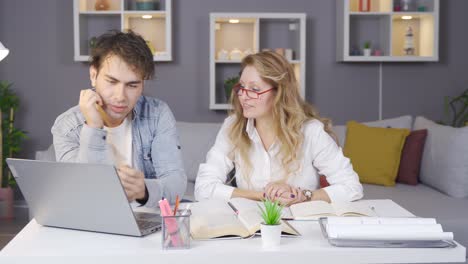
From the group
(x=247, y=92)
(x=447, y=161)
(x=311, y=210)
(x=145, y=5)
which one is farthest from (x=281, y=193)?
(x=145, y=5)

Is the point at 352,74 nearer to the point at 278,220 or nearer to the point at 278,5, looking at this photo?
the point at 278,5

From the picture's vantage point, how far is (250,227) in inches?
67.4

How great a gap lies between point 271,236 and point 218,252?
13cm

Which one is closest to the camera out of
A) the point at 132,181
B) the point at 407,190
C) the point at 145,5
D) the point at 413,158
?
the point at 132,181

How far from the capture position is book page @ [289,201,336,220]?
76.5 inches

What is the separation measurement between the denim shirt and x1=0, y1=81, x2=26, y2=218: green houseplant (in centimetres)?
285

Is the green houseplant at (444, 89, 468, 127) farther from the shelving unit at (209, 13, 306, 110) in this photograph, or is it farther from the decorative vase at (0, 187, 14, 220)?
the decorative vase at (0, 187, 14, 220)

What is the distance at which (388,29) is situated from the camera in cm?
505

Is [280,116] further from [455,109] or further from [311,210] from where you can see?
[455,109]

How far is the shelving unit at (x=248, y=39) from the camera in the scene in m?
5.04

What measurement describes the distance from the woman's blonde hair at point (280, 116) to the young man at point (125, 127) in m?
0.46

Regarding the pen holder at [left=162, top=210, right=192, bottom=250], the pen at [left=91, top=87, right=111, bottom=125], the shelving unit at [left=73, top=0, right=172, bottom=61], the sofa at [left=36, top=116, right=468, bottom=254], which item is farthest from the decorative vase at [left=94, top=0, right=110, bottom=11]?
the pen holder at [left=162, top=210, right=192, bottom=250]

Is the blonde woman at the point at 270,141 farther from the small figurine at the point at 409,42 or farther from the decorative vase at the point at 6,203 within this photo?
the decorative vase at the point at 6,203

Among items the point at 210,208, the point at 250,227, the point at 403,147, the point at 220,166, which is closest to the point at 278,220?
the point at 250,227
